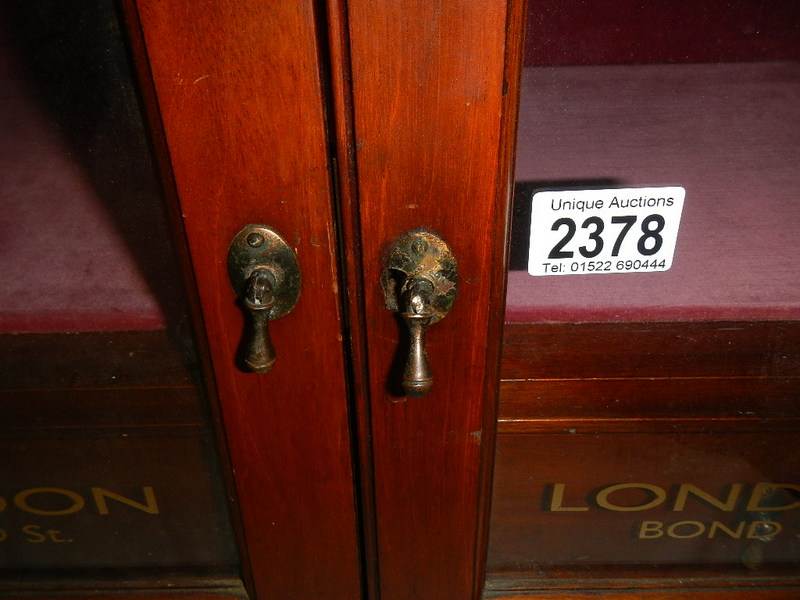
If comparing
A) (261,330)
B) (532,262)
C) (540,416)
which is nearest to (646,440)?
(540,416)

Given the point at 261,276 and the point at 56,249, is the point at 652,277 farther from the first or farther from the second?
the point at 56,249

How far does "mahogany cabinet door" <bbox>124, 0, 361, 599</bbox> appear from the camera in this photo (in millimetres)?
399

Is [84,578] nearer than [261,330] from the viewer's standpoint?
No

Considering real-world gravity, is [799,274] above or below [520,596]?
above

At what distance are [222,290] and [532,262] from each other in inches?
8.9

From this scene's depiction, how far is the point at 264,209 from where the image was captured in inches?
18.0

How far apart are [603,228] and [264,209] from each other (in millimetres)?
238

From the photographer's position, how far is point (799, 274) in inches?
21.5

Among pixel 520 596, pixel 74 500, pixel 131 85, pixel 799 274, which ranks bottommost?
pixel 520 596

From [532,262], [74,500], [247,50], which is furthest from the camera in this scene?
[74,500]

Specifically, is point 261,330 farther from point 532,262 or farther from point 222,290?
point 532,262

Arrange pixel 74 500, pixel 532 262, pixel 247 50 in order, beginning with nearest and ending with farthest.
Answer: pixel 247 50
pixel 532 262
pixel 74 500

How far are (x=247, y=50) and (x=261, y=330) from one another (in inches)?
7.0

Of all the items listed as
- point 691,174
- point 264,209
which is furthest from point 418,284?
point 691,174
